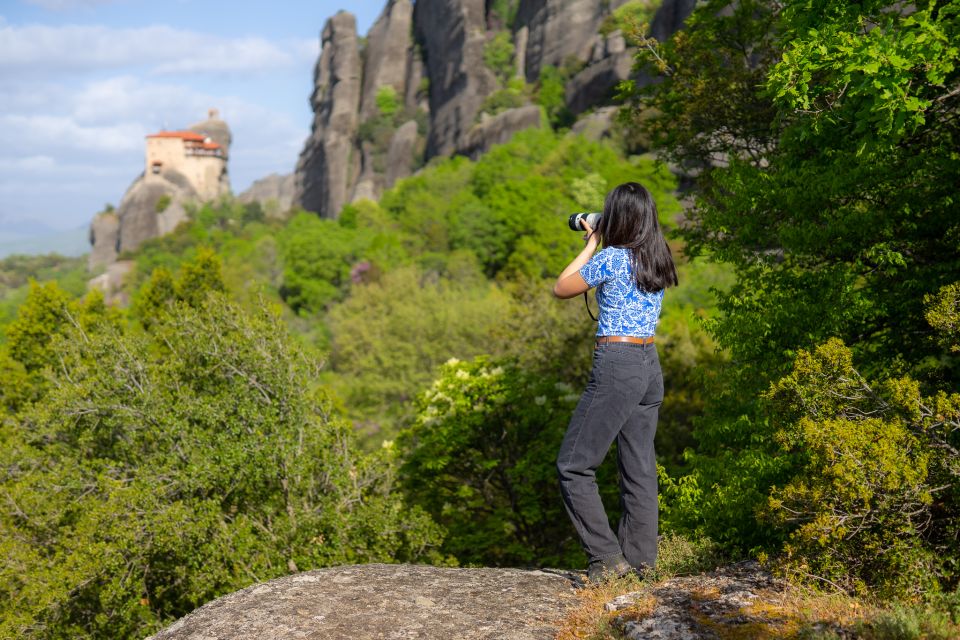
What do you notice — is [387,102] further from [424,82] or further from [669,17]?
[669,17]

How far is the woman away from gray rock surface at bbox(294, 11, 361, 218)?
9155cm

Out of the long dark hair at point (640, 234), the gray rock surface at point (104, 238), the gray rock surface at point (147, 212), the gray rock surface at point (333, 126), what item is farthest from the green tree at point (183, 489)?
the gray rock surface at point (104, 238)

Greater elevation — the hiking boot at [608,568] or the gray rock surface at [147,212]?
the gray rock surface at [147,212]

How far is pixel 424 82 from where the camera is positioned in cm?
9594

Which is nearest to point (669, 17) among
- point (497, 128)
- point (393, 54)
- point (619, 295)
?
point (497, 128)

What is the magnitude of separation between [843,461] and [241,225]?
11551cm

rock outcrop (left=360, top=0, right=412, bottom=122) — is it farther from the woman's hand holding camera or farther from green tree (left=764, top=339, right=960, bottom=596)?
green tree (left=764, top=339, right=960, bottom=596)

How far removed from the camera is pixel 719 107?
1412 cm

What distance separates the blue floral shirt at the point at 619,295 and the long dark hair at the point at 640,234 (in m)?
0.06

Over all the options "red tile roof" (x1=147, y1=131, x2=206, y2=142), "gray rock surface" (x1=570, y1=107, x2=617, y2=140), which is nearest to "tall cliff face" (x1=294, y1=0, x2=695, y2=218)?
"gray rock surface" (x1=570, y1=107, x2=617, y2=140)

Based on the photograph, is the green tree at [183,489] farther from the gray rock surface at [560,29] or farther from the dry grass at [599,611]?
the gray rock surface at [560,29]

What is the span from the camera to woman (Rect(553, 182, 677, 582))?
5031 millimetres

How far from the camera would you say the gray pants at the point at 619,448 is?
5031 mm

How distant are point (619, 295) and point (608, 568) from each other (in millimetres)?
1761
